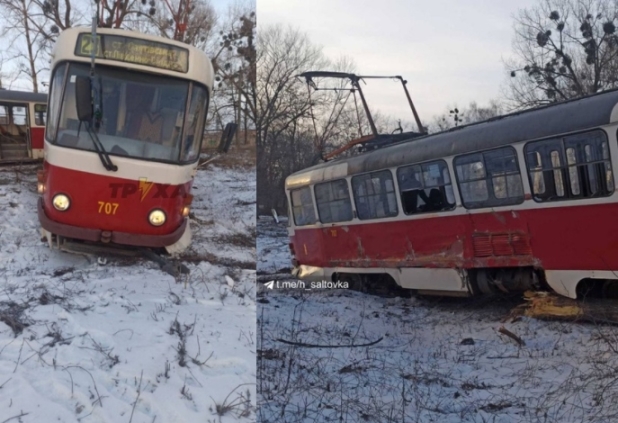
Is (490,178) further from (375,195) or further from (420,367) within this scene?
(420,367)

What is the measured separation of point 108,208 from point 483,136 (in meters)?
2.01

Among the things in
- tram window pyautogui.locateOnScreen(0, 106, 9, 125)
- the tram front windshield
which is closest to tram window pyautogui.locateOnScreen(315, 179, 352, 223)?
the tram front windshield

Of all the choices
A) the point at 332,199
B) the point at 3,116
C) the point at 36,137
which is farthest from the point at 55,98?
the point at 3,116

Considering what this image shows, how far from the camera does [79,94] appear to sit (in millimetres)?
3199

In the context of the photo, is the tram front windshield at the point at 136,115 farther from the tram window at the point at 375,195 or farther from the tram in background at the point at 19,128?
the tram in background at the point at 19,128

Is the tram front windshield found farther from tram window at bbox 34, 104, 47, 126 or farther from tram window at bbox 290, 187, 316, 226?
tram window at bbox 34, 104, 47, 126

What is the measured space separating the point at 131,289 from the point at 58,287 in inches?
13.0

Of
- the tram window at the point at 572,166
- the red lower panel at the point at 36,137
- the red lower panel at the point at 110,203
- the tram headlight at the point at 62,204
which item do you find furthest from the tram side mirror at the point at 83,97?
the tram window at the point at 572,166

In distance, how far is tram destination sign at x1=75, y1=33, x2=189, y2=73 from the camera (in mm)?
3344

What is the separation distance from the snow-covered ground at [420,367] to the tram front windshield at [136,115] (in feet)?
2.65

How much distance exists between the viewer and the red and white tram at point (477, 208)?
9.66ft

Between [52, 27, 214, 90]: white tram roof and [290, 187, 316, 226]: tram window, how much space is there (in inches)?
30.6

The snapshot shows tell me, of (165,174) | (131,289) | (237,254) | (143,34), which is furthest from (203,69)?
(131,289)

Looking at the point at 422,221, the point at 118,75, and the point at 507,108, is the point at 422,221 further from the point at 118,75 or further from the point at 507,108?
the point at 118,75
